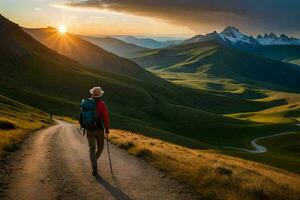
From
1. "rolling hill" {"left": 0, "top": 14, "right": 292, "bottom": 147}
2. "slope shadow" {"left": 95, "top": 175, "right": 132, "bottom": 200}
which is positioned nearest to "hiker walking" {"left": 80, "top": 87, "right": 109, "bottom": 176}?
"slope shadow" {"left": 95, "top": 175, "right": 132, "bottom": 200}

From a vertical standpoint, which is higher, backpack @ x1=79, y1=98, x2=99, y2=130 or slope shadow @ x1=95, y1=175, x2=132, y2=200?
backpack @ x1=79, y1=98, x2=99, y2=130

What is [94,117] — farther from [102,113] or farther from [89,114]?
[102,113]

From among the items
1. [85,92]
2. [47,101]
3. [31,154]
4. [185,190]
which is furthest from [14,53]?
[185,190]

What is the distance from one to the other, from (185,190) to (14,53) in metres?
188

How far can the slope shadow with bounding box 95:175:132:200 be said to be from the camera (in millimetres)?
15649

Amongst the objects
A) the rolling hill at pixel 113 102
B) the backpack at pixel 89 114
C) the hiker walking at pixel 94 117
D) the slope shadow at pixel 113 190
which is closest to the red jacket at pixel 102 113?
the hiker walking at pixel 94 117

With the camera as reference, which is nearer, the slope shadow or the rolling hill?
the slope shadow

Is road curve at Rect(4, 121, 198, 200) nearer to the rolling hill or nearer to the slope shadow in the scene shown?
the slope shadow

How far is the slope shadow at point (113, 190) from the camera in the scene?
51.3ft

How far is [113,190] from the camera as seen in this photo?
16672 mm

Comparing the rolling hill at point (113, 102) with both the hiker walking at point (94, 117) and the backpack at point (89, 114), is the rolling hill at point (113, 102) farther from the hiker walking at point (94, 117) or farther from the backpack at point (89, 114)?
the backpack at point (89, 114)

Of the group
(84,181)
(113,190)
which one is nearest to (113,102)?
(84,181)

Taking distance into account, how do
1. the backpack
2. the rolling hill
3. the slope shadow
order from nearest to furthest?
the slope shadow → the backpack → the rolling hill

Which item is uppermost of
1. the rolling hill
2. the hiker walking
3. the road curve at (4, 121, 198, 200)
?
the hiker walking
